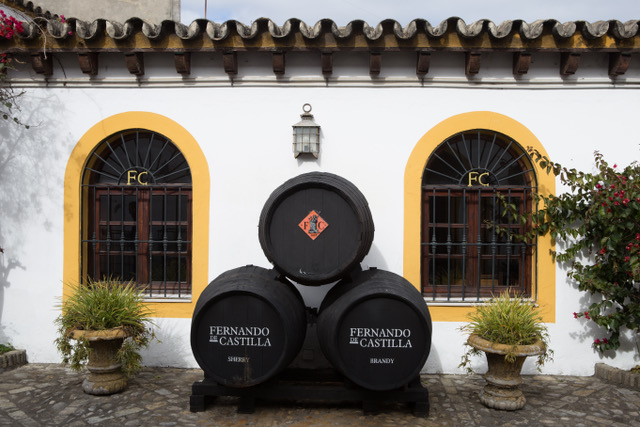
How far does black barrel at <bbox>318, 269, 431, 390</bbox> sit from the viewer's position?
12.0 ft

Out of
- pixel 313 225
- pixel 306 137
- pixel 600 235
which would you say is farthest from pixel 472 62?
pixel 313 225

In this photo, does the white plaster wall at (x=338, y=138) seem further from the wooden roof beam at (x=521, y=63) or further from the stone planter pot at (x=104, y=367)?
the stone planter pot at (x=104, y=367)

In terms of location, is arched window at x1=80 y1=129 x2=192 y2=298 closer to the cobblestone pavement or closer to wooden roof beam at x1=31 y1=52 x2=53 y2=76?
wooden roof beam at x1=31 y1=52 x2=53 y2=76

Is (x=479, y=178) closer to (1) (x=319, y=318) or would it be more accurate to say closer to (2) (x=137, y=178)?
(1) (x=319, y=318)

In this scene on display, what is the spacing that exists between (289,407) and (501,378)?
179cm

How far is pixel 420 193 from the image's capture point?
4961 millimetres

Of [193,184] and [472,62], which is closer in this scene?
[472,62]

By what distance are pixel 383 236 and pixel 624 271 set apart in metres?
2.29

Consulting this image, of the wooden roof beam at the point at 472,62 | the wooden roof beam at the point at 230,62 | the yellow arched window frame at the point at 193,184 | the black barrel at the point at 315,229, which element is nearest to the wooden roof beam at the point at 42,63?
the yellow arched window frame at the point at 193,184

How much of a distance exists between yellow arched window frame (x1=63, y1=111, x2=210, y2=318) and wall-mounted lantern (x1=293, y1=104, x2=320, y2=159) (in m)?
0.99

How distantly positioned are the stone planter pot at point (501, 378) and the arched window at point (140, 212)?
3.08m

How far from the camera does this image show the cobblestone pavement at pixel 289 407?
12.5ft

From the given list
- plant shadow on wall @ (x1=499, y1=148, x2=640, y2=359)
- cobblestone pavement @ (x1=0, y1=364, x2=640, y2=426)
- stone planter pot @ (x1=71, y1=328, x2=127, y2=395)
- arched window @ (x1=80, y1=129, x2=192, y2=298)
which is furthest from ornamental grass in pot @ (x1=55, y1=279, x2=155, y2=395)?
plant shadow on wall @ (x1=499, y1=148, x2=640, y2=359)

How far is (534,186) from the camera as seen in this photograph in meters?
5.01
